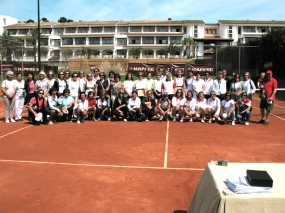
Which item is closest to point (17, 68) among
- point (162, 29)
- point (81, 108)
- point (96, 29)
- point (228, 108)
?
point (81, 108)

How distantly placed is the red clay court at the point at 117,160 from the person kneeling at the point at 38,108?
0.42 m

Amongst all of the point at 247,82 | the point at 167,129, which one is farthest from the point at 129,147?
the point at 247,82

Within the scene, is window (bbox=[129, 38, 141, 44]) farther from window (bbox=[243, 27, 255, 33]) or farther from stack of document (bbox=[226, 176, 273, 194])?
stack of document (bbox=[226, 176, 273, 194])

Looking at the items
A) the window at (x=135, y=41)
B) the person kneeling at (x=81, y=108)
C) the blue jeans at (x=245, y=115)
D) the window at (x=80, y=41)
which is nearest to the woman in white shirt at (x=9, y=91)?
the person kneeling at (x=81, y=108)

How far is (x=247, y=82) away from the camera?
11.2m

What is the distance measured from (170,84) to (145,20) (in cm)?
6604

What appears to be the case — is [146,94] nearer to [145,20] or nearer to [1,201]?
[1,201]

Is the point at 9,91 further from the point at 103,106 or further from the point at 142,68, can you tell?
the point at 142,68

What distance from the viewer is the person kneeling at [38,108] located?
34.8 feet

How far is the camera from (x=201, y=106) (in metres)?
11.2

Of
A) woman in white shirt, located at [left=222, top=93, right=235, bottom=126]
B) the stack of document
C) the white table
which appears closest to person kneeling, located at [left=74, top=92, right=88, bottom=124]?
woman in white shirt, located at [left=222, top=93, right=235, bottom=126]

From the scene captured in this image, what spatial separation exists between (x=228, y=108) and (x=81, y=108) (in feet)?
17.9

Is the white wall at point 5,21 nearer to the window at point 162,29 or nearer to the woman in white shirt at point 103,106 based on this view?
the window at point 162,29

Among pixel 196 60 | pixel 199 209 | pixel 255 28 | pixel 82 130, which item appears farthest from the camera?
pixel 255 28
